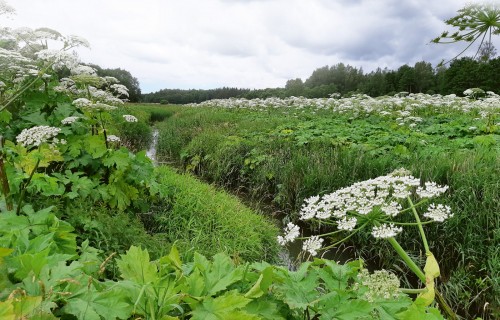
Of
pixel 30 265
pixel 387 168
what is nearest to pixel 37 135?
pixel 30 265

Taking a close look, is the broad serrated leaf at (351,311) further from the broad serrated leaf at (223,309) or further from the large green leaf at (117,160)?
the large green leaf at (117,160)

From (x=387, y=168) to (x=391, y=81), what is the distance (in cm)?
6198

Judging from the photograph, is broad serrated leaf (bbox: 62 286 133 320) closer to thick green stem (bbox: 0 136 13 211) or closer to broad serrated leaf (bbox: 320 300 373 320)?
broad serrated leaf (bbox: 320 300 373 320)

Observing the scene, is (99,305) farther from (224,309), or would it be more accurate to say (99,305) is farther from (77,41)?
(77,41)

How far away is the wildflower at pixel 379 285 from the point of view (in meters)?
1.27

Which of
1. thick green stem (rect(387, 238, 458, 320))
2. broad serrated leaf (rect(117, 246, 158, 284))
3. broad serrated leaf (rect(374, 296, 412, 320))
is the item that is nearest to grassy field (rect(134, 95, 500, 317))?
thick green stem (rect(387, 238, 458, 320))

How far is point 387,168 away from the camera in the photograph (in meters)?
6.50

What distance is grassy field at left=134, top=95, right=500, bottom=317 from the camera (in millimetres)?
4594

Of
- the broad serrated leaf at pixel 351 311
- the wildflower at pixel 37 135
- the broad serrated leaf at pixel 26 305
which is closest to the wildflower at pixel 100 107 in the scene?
the wildflower at pixel 37 135

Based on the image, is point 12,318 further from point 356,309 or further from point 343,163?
point 343,163

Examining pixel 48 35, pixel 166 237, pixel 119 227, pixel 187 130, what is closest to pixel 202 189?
pixel 166 237

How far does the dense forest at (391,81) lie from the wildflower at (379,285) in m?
24.8

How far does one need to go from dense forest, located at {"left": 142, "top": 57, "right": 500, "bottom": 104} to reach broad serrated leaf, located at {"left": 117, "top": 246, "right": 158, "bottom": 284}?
25.4 meters

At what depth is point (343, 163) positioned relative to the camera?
22.7 feet
